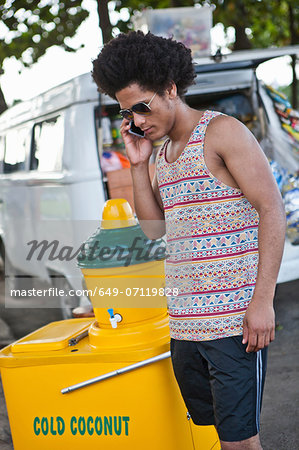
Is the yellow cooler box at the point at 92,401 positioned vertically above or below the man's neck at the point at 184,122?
below

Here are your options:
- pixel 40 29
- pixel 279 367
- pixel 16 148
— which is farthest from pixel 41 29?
pixel 279 367

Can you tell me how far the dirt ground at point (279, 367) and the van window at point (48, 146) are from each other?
1719 millimetres

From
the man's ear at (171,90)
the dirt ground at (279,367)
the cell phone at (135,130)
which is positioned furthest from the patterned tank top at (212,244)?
the dirt ground at (279,367)

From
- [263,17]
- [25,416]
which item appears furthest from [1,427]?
[263,17]

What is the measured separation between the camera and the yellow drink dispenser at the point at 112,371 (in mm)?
2432

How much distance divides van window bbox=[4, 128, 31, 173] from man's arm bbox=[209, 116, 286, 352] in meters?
4.29

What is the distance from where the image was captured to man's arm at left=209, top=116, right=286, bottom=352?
6.11ft

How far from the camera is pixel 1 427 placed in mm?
3580

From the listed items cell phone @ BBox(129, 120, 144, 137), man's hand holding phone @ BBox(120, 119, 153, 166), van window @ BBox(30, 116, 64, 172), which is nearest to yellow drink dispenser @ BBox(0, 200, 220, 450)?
man's hand holding phone @ BBox(120, 119, 153, 166)

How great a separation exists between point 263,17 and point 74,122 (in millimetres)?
9317

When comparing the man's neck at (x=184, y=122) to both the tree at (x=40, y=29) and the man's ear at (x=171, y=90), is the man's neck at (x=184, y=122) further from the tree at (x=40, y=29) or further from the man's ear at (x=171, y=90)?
the tree at (x=40, y=29)

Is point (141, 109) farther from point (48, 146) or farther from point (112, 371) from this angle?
point (48, 146)

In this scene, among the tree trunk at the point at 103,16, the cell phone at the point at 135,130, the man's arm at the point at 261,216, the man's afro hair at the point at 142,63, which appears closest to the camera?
the man's arm at the point at 261,216

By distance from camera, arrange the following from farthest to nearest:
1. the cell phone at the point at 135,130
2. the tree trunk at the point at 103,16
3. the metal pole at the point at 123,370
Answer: the tree trunk at the point at 103,16 < the metal pole at the point at 123,370 < the cell phone at the point at 135,130
